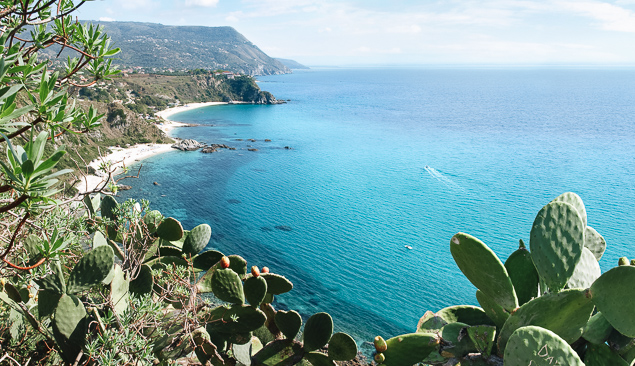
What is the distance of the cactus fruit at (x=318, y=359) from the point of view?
15.1 feet

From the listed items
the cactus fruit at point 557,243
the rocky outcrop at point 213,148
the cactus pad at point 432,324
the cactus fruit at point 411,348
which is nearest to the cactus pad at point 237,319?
the cactus fruit at point 411,348

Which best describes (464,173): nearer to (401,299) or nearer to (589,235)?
(401,299)

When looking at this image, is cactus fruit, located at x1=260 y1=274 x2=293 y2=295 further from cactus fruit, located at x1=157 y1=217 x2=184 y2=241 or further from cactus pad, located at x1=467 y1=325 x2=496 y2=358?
cactus pad, located at x1=467 y1=325 x2=496 y2=358

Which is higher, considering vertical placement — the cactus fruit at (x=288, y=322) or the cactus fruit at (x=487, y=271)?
the cactus fruit at (x=487, y=271)

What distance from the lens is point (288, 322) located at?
479cm

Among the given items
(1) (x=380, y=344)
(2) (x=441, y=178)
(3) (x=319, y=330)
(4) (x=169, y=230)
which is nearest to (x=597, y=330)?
(1) (x=380, y=344)

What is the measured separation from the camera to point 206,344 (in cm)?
405

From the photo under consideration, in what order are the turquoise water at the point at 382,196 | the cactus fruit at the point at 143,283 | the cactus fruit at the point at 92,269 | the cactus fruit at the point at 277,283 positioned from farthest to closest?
the turquoise water at the point at 382,196 < the cactus fruit at the point at 277,283 < the cactus fruit at the point at 143,283 < the cactus fruit at the point at 92,269

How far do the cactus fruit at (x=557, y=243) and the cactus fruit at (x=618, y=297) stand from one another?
1.02 feet

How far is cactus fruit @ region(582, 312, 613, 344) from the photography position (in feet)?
8.36

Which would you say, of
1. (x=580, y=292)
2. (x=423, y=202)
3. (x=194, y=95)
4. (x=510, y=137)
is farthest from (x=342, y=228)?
(x=194, y=95)

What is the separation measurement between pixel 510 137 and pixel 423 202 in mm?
33115

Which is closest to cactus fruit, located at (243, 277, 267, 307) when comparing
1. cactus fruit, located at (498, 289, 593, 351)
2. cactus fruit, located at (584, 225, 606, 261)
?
cactus fruit, located at (498, 289, 593, 351)

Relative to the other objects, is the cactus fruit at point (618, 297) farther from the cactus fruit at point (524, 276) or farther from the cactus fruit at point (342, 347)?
the cactus fruit at point (342, 347)
